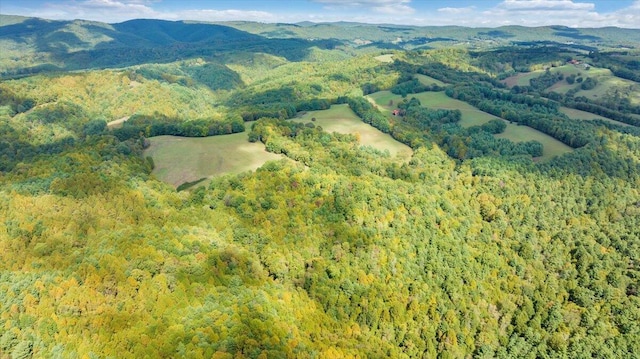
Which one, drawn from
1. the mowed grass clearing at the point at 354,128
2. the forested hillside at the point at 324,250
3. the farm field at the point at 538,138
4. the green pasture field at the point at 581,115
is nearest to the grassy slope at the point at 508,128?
the farm field at the point at 538,138

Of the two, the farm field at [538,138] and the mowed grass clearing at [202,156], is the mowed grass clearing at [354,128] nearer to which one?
the mowed grass clearing at [202,156]

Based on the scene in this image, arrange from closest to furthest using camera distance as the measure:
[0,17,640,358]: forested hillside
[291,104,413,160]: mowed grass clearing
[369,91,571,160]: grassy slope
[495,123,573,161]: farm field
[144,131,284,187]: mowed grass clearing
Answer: [0,17,640,358]: forested hillside < [144,131,284,187]: mowed grass clearing < [495,123,573,161]: farm field < [291,104,413,160]: mowed grass clearing < [369,91,571,160]: grassy slope

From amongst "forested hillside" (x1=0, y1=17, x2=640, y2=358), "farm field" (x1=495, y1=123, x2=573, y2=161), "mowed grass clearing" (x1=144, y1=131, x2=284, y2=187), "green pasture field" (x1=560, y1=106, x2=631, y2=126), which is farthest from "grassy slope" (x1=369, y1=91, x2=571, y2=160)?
"mowed grass clearing" (x1=144, y1=131, x2=284, y2=187)

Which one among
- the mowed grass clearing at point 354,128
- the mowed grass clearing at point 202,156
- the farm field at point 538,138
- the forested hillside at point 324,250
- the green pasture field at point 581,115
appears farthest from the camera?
the green pasture field at point 581,115

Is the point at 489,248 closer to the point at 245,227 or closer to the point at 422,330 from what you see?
the point at 422,330

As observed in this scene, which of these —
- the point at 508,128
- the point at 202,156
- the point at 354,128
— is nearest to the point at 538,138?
the point at 508,128

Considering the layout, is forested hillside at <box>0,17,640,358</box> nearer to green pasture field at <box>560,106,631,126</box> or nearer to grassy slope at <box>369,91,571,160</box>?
grassy slope at <box>369,91,571,160</box>

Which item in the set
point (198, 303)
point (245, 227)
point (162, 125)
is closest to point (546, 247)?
point (245, 227)

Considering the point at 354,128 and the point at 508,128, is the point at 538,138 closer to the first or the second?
the point at 508,128
